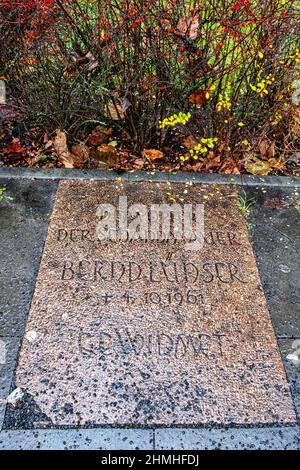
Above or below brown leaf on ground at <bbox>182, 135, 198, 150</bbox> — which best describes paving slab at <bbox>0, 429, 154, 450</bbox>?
below

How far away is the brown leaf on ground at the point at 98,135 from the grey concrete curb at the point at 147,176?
40cm

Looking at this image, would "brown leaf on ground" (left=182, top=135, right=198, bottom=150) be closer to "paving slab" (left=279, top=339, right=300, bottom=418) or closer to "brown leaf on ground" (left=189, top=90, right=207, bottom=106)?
"brown leaf on ground" (left=189, top=90, right=207, bottom=106)

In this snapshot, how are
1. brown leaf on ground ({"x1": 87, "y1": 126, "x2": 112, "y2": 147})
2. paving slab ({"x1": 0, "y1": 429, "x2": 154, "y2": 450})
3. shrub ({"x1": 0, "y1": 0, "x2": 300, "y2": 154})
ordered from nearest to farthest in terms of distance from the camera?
paving slab ({"x1": 0, "y1": 429, "x2": 154, "y2": 450}) < shrub ({"x1": 0, "y1": 0, "x2": 300, "y2": 154}) < brown leaf on ground ({"x1": 87, "y1": 126, "x2": 112, "y2": 147})

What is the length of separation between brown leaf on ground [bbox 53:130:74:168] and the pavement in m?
0.13

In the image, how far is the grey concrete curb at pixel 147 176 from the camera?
3.16m

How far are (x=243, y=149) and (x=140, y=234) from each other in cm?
126

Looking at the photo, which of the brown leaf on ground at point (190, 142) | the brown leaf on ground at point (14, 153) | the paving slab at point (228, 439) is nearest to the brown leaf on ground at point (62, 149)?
the brown leaf on ground at point (14, 153)

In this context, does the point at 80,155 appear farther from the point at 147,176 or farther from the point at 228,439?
the point at 228,439

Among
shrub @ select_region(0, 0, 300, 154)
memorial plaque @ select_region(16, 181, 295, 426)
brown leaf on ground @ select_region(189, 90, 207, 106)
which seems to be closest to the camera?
memorial plaque @ select_region(16, 181, 295, 426)

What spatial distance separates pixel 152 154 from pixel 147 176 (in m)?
0.31

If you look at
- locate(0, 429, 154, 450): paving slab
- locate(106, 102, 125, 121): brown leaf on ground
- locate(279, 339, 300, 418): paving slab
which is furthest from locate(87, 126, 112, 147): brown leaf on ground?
locate(0, 429, 154, 450): paving slab

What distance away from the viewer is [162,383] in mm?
1988

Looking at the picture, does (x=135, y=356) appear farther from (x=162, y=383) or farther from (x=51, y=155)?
(x=51, y=155)

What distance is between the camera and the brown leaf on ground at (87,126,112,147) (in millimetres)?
3496
